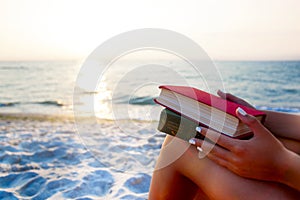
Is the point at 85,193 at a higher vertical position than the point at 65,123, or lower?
higher

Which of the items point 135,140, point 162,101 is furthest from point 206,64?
point 135,140

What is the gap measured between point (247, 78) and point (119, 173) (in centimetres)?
1245

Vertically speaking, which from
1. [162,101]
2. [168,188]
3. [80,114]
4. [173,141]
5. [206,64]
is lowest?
[80,114]

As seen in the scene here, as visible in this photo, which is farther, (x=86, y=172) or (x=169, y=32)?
(x=86, y=172)

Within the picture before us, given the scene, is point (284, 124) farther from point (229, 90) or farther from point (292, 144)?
point (229, 90)

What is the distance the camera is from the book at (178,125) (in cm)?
106

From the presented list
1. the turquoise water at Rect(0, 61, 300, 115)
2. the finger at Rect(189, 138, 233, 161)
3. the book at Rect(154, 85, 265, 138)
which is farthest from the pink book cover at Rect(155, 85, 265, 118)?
the turquoise water at Rect(0, 61, 300, 115)

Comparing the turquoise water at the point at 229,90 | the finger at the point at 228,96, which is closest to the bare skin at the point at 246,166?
the finger at the point at 228,96

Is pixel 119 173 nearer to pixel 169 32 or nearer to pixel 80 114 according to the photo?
pixel 169 32

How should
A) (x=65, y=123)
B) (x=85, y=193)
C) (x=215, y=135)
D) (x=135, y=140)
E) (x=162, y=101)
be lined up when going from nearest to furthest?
1. (x=215, y=135)
2. (x=162, y=101)
3. (x=85, y=193)
4. (x=135, y=140)
5. (x=65, y=123)

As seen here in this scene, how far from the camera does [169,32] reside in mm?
1366

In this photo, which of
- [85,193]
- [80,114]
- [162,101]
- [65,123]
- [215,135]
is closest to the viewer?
[215,135]

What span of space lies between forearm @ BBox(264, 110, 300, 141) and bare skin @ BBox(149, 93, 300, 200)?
0.5 inches

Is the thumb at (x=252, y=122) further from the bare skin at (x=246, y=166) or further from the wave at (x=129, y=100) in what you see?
the wave at (x=129, y=100)
